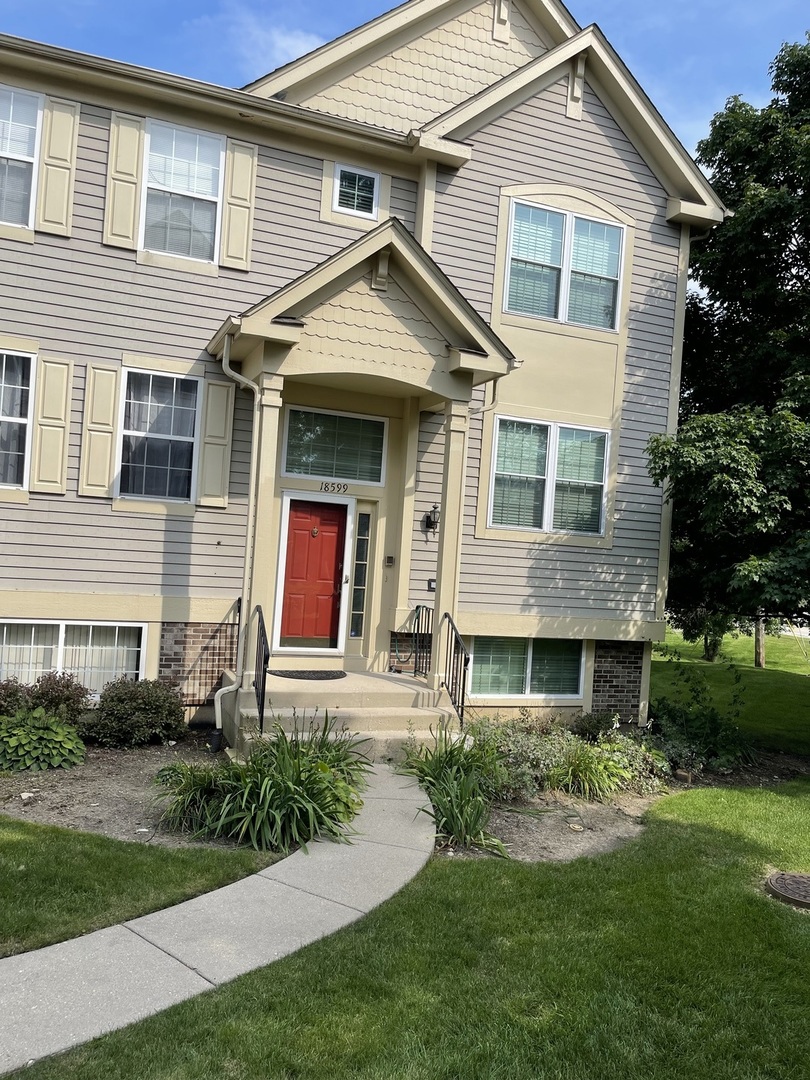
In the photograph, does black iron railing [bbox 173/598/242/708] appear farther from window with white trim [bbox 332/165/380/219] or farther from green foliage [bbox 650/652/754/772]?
green foliage [bbox 650/652/754/772]

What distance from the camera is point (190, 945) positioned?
4.57m

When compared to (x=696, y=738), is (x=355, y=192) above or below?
above

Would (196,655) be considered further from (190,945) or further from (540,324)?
(540,324)

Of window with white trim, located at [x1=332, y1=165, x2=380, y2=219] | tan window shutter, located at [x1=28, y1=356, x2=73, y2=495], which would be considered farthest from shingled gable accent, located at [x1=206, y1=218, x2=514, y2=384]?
window with white trim, located at [x1=332, y1=165, x2=380, y2=219]

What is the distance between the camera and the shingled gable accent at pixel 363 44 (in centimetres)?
1037

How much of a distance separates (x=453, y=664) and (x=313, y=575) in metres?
2.10

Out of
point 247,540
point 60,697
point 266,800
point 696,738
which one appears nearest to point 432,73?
point 247,540

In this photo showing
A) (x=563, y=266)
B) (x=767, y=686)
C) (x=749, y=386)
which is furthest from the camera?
(x=767, y=686)

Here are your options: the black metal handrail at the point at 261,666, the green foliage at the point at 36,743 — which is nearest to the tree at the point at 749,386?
the black metal handrail at the point at 261,666

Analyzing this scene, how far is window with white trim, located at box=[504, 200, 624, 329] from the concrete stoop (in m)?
5.37

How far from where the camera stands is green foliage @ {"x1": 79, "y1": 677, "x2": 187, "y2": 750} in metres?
8.81

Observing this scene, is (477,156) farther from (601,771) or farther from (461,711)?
(601,771)

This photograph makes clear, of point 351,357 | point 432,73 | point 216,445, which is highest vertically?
point 432,73

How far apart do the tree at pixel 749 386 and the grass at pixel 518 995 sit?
5.45 meters
